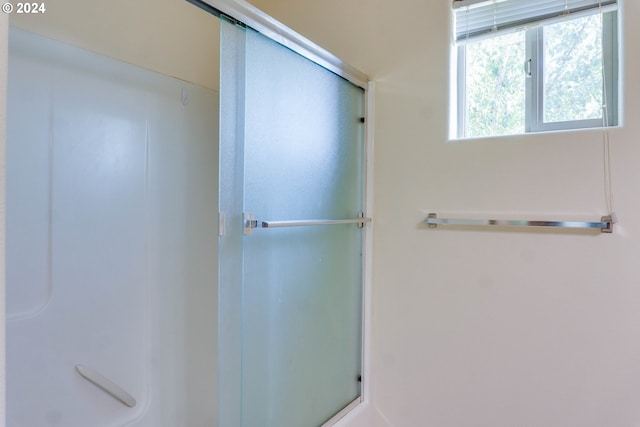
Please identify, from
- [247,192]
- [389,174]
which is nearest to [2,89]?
[247,192]

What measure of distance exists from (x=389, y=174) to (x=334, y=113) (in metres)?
0.37

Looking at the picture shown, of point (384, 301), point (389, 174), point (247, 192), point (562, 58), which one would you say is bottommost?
point (384, 301)

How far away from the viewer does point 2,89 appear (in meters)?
0.52

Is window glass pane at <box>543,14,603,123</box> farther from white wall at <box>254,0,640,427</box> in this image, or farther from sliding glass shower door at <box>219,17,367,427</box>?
sliding glass shower door at <box>219,17,367,427</box>

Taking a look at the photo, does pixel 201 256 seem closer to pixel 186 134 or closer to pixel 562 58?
pixel 186 134

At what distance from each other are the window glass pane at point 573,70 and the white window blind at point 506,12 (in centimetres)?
4

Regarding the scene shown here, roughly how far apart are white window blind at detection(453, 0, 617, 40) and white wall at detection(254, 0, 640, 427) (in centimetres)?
7

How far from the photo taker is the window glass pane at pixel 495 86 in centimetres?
155

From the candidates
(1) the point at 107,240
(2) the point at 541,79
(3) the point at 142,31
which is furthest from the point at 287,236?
(2) the point at 541,79

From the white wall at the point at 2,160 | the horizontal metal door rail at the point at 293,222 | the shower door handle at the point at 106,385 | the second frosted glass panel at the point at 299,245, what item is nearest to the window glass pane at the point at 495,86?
the second frosted glass panel at the point at 299,245

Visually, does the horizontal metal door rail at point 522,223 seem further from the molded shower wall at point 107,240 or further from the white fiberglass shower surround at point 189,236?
the molded shower wall at point 107,240

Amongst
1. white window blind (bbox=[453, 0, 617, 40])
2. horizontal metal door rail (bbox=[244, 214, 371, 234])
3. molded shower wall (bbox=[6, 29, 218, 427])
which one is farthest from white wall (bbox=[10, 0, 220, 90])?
white window blind (bbox=[453, 0, 617, 40])

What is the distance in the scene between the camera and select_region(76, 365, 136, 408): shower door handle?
143 centimetres

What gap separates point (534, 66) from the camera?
1.51 metres
